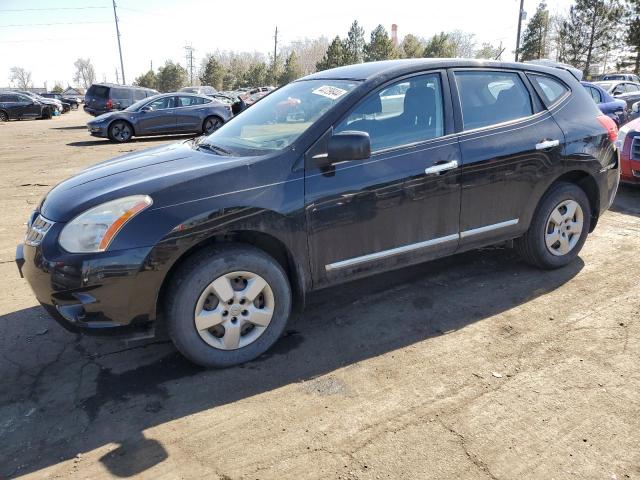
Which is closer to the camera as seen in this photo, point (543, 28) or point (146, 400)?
point (146, 400)

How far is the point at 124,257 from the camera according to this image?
2.76m

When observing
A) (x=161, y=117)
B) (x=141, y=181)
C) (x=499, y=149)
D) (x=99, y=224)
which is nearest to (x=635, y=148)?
(x=499, y=149)

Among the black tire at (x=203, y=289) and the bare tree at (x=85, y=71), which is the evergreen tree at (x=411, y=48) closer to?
the black tire at (x=203, y=289)

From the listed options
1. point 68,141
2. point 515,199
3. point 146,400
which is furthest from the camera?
point 68,141

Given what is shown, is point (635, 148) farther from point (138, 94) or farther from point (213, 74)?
point (213, 74)

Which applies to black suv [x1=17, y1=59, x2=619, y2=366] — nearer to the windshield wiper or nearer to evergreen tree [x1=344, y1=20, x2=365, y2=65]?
the windshield wiper

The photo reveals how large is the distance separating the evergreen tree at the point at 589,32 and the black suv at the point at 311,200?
171 ft

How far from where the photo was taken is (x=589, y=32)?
4878cm

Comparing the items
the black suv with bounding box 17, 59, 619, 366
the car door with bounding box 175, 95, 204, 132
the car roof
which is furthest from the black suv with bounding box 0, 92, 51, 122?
the car roof

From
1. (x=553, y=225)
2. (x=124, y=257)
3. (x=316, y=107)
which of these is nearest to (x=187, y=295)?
(x=124, y=257)

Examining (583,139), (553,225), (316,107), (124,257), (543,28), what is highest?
(543,28)

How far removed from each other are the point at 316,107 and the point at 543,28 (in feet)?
189

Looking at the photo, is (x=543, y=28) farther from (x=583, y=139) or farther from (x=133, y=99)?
(x=583, y=139)

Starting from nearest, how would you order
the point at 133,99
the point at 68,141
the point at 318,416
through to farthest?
the point at 318,416 < the point at 68,141 < the point at 133,99
